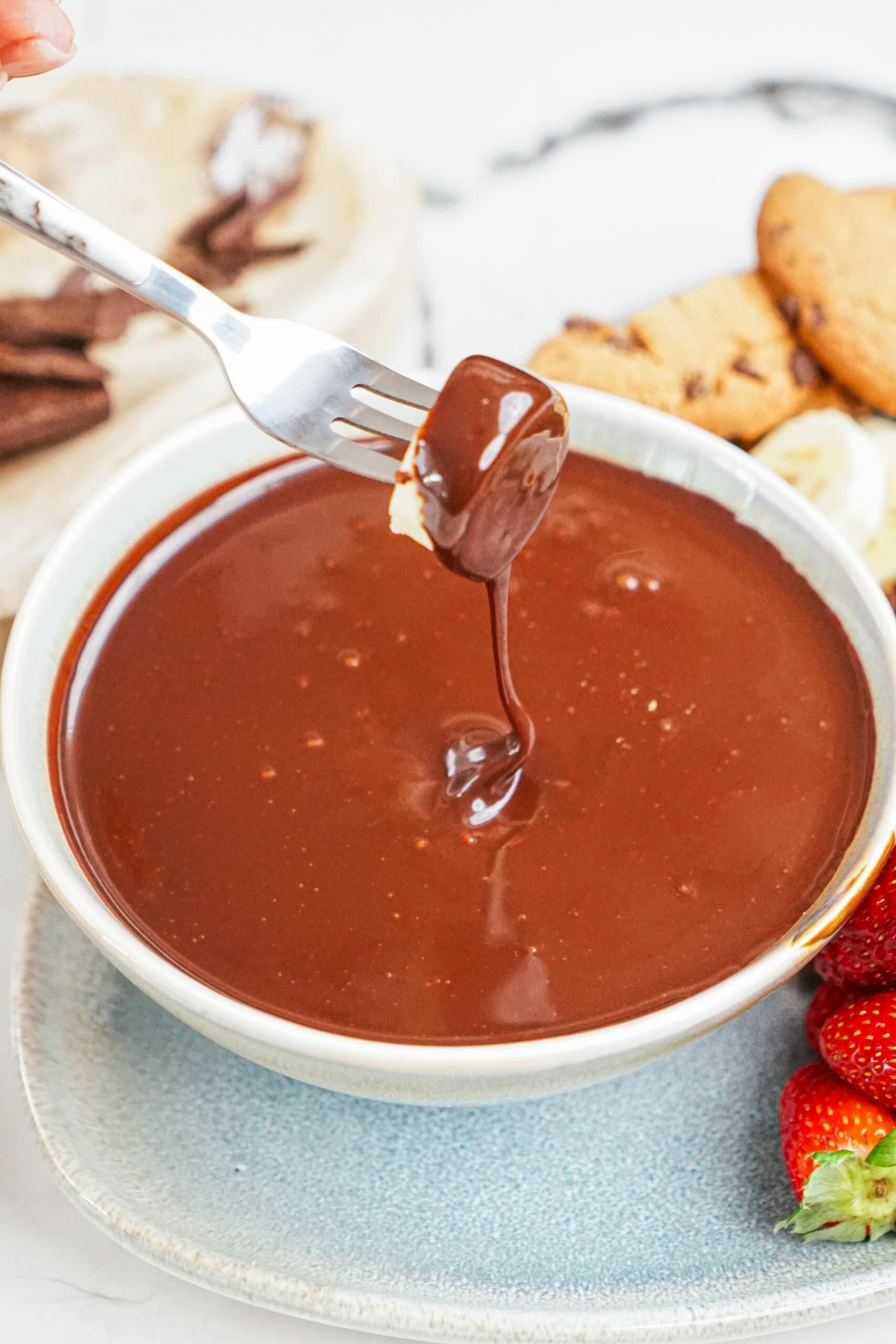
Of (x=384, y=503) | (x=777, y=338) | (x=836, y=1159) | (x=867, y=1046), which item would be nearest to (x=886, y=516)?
(x=777, y=338)

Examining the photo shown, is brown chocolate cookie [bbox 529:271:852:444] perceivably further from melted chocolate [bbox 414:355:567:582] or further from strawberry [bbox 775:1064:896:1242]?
strawberry [bbox 775:1064:896:1242]

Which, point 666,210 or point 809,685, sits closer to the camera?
point 809,685

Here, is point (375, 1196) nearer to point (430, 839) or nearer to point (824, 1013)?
point (430, 839)

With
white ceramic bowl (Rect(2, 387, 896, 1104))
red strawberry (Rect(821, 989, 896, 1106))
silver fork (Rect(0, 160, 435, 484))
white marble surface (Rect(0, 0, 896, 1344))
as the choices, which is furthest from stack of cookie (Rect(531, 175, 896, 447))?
red strawberry (Rect(821, 989, 896, 1106))

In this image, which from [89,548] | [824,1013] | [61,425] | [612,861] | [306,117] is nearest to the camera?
[612,861]

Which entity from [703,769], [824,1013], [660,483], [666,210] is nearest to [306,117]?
[666,210]

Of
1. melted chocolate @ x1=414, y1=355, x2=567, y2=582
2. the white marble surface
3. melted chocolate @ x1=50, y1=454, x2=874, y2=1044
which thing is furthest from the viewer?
the white marble surface

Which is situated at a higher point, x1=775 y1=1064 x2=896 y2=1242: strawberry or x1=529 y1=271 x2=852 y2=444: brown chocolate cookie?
x1=529 y1=271 x2=852 y2=444: brown chocolate cookie

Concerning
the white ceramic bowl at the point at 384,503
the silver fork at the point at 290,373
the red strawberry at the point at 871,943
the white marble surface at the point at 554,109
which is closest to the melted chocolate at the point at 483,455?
the silver fork at the point at 290,373
